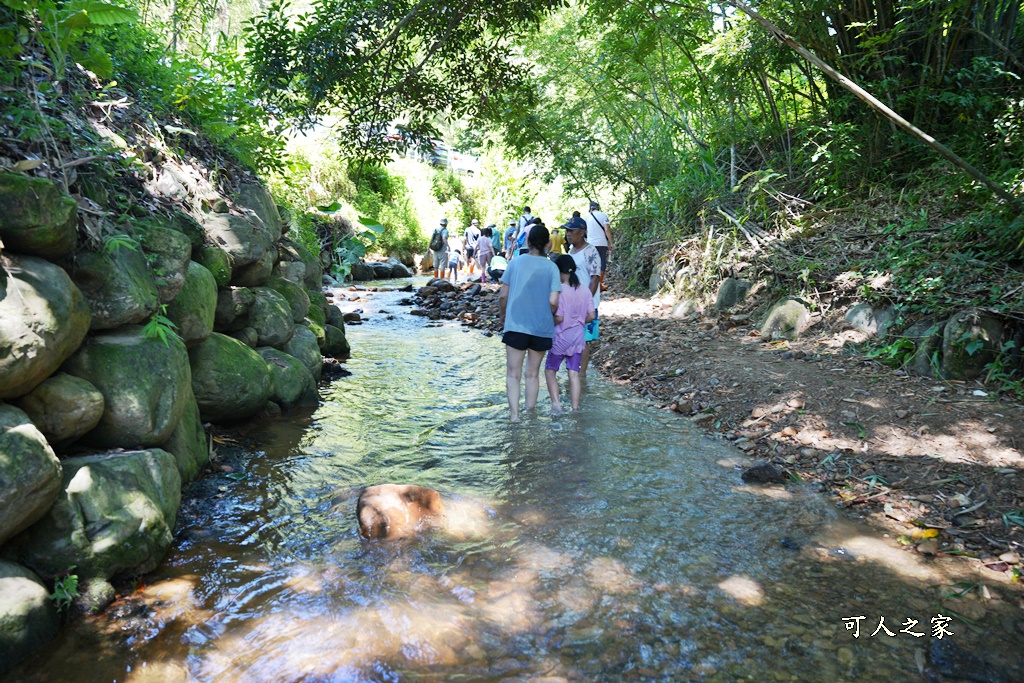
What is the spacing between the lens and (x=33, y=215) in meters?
3.47

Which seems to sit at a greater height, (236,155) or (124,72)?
(124,72)

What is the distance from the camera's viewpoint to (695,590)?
11.2 ft

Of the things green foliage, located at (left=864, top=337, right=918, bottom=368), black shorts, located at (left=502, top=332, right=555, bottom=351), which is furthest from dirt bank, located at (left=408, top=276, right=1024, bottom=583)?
black shorts, located at (left=502, top=332, right=555, bottom=351)

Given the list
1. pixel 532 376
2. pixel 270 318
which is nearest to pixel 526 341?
pixel 532 376

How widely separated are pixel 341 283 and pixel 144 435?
14.9 meters

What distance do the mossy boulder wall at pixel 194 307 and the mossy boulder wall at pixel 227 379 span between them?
0.55 feet

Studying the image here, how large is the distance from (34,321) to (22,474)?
30.9 inches

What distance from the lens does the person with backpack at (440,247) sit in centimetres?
1784

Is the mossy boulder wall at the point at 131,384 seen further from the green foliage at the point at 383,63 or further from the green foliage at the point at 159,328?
the green foliage at the point at 383,63

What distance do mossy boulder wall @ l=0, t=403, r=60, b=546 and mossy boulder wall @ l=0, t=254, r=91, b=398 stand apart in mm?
199

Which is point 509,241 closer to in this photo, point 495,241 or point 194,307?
point 495,241

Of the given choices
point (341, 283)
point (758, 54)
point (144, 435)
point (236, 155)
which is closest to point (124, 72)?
point (236, 155)

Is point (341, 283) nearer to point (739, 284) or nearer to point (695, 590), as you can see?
point (739, 284)

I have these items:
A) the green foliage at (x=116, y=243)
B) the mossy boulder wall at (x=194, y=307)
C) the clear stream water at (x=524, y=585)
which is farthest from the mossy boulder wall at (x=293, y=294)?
the green foliage at (x=116, y=243)
